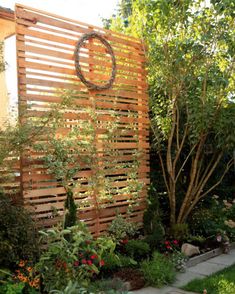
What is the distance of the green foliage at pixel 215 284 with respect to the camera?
4.30 m

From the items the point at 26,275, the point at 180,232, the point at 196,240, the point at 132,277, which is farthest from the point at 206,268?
the point at 26,275

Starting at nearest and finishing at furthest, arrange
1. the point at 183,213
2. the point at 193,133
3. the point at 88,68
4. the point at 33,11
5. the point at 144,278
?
the point at 144,278
the point at 33,11
the point at 88,68
the point at 193,133
the point at 183,213

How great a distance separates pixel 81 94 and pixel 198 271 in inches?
120

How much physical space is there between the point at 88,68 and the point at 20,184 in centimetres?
210

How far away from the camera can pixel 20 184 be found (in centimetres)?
486

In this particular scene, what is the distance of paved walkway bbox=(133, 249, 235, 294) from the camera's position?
174 inches

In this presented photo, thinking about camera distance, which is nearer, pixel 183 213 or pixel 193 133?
pixel 193 133

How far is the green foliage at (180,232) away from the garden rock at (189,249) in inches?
18.9

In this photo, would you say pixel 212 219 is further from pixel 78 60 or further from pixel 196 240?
pixel 78 60

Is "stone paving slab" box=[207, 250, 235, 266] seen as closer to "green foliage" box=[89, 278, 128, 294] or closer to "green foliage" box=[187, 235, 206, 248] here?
"green foliage" box=[187, 235, 206, 248]

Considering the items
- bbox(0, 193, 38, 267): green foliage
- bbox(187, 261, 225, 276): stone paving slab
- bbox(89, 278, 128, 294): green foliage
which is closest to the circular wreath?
bbox(0, 193, 38, 267): green foliage

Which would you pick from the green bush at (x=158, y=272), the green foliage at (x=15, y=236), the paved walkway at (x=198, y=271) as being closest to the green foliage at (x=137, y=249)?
the green bush at (x=158, y=272)

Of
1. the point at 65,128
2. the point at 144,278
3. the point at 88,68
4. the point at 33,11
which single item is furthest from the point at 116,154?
the point at 33,11

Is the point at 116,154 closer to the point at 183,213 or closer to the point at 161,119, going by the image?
the point at 161,119
